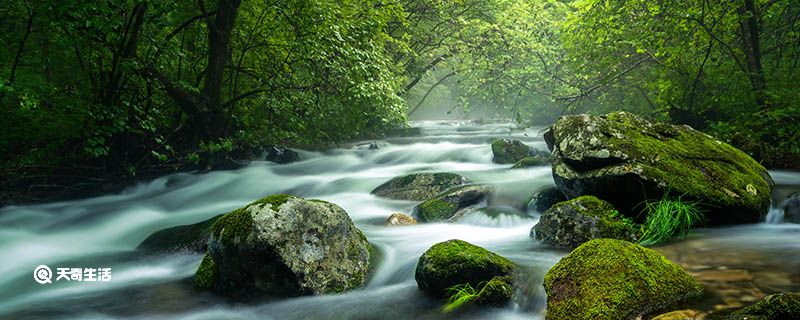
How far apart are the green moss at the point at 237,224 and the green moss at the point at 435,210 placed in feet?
10.6

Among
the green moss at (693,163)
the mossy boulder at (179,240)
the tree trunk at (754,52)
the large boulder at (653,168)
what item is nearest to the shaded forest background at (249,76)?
the tree trunk at (754,52)

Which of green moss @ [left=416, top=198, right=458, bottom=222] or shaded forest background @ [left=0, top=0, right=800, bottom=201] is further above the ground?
shaded forest background @ [left=0, top=0, right=800, bottom=201]

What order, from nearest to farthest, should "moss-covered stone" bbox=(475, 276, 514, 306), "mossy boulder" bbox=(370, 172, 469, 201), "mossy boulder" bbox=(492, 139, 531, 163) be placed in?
"moss-covered stone" bbox=(475, 276, 514, 306)
"mossy boulder" bbox=(370, 172, 469, 201)
"mossy boulder" bbox=(492, 139, 531, 163)

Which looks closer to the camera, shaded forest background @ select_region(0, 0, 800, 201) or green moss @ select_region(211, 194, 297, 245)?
green moss @ select_region(211, 194, 297, 245)

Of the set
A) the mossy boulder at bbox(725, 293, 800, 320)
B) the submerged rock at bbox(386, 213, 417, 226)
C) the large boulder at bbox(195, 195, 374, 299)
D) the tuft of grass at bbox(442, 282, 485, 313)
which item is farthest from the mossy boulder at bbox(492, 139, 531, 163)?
the mossy boulder at bbox(725, 293, 800, 320)

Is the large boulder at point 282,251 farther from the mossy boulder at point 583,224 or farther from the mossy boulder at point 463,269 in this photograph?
the mossy boulder at point 583,224

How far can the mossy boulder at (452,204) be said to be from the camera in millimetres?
7926

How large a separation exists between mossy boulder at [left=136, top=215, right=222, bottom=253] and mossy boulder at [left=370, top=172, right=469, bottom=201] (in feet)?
13.1

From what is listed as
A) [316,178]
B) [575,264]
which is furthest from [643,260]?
[316,178]

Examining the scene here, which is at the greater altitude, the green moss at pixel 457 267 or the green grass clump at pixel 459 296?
the green moss at pixel 457 267

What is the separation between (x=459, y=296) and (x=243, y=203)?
7.09 metres

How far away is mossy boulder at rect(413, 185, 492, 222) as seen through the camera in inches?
312

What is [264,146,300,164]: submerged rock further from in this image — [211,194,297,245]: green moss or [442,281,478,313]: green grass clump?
[442,281,478,313]: green grass clump

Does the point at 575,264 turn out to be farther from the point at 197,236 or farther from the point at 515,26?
the point at 515,26
